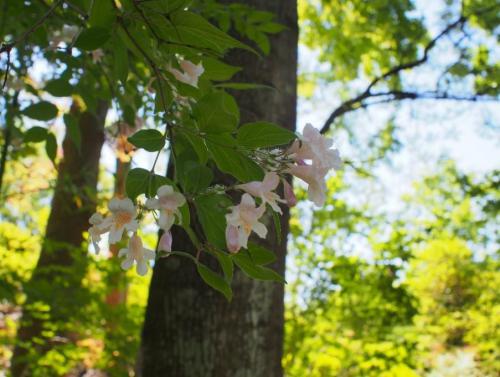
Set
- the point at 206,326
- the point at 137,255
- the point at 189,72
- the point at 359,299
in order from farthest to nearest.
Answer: the point at 359,299 → the point at 206,326 → the point at 189,72 → the point at 137,255

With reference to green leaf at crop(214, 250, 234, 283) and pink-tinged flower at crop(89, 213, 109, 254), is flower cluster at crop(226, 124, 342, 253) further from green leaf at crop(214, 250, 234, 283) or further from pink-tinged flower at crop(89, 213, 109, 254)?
pink-tinged flower at crop(89, 213, 109, 254)

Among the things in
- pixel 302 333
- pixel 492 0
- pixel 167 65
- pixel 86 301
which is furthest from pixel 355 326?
pixel 167 65

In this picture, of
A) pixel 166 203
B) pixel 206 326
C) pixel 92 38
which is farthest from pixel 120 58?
pixel 206 326

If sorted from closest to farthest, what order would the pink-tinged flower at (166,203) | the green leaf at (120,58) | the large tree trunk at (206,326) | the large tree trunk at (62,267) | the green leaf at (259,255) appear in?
the pink-tinged flower at (166,203) → the green leaf at (259,255) → the green leaf at (120,58) → the large tree trunk at (206,326) → the large tree trunk at (62,267)

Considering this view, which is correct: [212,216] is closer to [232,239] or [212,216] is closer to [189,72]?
[232,239]

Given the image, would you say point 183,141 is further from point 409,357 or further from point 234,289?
point 409,357

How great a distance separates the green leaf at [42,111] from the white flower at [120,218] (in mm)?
570

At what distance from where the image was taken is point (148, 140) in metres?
0.68

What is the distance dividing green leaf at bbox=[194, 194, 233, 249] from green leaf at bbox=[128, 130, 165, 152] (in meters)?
0.10

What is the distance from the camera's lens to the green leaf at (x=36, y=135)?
1.24 metres

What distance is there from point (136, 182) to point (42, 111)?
0.62 meters

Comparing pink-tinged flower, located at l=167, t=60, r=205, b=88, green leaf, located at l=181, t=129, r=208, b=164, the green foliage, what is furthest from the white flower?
the green foliage

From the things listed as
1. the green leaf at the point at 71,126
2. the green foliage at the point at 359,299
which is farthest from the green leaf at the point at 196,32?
the green foliage at the point at 359,299

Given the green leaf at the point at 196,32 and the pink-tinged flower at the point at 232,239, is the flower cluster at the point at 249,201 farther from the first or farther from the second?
the green leaf at the point at 196,32
